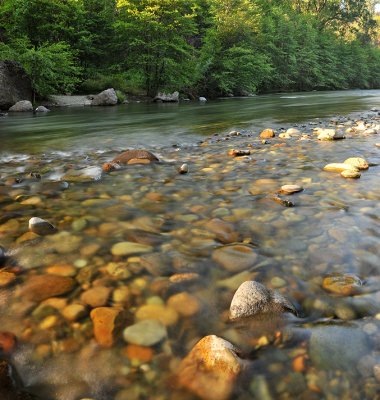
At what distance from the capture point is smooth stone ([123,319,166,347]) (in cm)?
95

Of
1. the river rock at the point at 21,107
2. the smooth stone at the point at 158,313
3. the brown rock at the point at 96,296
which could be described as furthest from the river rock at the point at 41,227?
the river rock at the point at 21,107

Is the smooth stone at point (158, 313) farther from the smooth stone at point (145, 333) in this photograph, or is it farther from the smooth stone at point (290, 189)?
the smooth stone at point (290, 189)

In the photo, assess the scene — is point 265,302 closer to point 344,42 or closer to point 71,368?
point 71,368

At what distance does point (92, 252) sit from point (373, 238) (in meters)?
1.51

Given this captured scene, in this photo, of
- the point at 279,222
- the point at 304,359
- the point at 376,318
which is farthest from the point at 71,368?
the point at 279,222

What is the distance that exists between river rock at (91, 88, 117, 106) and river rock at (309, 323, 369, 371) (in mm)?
16805

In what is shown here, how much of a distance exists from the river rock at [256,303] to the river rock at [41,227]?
3.74 ft

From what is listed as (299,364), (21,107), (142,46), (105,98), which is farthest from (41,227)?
(142,46)

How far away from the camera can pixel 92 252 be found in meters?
1.45

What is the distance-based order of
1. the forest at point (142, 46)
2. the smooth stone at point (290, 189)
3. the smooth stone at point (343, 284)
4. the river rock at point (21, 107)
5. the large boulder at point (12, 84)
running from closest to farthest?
the smooth stone at point (343, 284) → the smooth stone at point (290, 189) → the large boulder at point (12, 84) → the river rock at point (21, 107) → the forest at point (142, 46)

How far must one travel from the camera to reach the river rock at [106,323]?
946 mm

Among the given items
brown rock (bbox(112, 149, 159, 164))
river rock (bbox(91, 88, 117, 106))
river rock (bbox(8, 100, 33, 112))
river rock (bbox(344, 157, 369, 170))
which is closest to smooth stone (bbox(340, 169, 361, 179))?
river rock (bbox(344, 157, 369, 170))

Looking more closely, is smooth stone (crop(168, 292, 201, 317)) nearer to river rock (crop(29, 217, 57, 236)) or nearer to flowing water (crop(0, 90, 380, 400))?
flowing water (crop(0, 90, 380, 400))

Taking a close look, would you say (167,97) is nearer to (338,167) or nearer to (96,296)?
(338,167)
